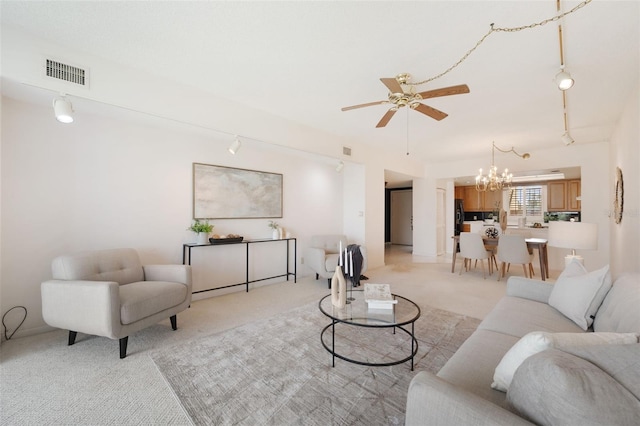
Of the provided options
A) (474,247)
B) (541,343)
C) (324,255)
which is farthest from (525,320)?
(474,247)

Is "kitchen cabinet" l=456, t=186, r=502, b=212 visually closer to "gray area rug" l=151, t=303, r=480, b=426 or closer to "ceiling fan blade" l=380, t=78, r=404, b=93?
"gray area rug" l=151, t=303, r=480, b=426

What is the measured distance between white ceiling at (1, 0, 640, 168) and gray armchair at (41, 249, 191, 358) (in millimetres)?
1957

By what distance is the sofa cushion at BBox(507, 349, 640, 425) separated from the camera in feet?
2.27

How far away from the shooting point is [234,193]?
4176mm

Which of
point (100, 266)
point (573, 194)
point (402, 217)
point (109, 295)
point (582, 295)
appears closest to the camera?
point (582, 295)

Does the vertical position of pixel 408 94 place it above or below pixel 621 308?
above

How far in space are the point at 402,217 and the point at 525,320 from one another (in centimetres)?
810

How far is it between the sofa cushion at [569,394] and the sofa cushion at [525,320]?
3.31ft

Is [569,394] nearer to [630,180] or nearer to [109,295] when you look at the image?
[109,295]

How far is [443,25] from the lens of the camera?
6.66ft

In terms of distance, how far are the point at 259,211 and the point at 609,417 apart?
13.7ft

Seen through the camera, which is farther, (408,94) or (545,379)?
(408,94)

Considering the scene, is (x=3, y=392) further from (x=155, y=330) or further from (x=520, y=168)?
(x=520, y=168)

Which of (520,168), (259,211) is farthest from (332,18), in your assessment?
(520,168)
